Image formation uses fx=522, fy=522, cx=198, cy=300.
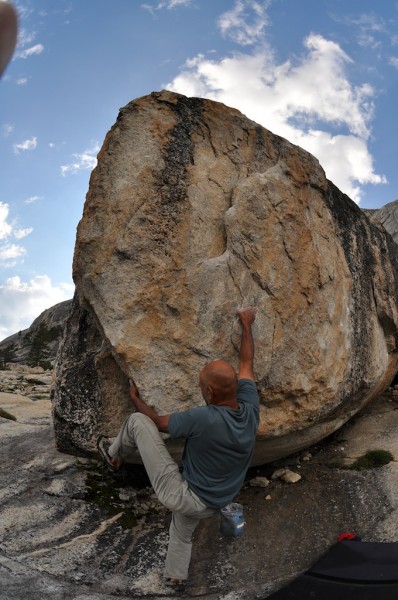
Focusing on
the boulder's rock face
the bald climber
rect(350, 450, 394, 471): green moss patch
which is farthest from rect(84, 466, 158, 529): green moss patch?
rect(350, 450, 394, 471): green moss patch

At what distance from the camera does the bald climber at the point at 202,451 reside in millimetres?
5848

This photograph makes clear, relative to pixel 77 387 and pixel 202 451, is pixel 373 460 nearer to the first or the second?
pixel 202 451

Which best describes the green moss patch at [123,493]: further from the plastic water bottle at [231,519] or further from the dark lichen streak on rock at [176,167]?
the dark lichen streak on rock at [176,167]

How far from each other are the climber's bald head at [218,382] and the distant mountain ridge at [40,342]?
5936cm

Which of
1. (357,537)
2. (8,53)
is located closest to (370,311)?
(357,537)

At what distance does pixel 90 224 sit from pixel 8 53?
5.88 meters

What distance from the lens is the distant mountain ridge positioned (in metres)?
65.8

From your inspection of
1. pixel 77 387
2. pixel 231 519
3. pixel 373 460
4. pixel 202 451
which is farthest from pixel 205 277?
pixel 373 460

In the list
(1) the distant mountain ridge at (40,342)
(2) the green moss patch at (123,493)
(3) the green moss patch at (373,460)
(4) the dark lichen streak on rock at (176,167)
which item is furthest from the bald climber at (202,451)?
(1) the distant mountain ridge at (40,342)

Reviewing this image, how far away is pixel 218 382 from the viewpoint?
5.91 meters

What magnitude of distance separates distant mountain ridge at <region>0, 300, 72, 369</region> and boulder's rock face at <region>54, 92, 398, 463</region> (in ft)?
187

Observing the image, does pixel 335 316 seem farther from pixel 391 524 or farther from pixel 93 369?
pixel 93 369

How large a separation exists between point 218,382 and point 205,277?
2.34 m

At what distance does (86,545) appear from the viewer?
693 centimetres
